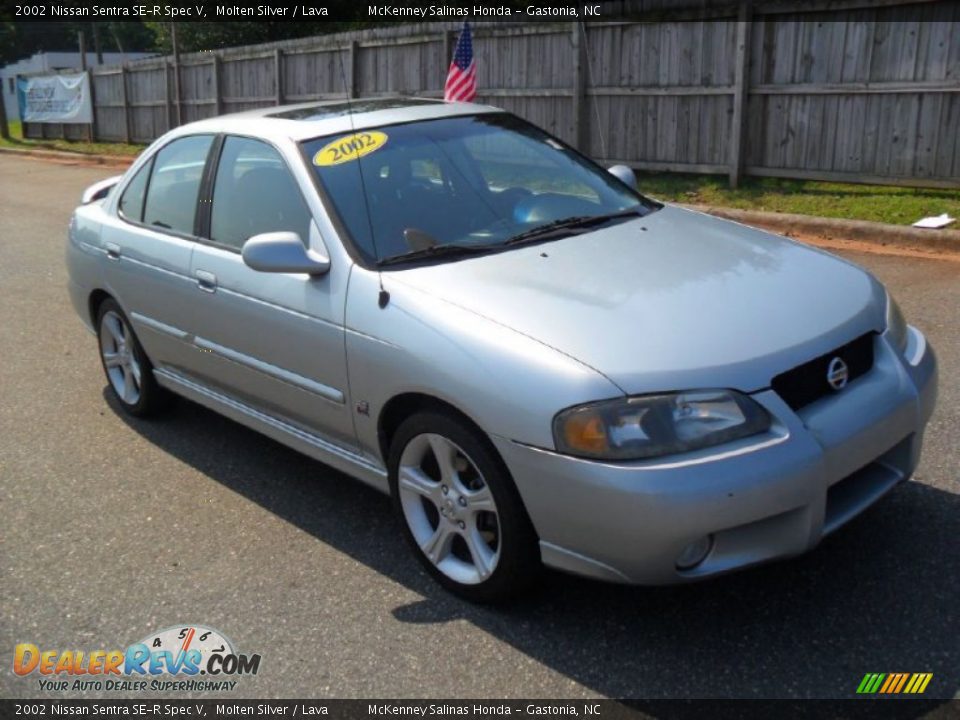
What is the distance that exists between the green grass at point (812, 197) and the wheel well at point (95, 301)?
6.72 m

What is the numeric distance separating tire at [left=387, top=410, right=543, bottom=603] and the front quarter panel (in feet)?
0.40

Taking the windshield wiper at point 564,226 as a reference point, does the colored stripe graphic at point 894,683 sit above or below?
below

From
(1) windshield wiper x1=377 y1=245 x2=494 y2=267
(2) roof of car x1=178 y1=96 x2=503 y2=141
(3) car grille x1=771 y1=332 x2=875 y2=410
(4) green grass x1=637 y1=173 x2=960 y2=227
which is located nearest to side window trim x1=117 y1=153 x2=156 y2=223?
(2) roof of car x1=178 y1=96 x2=503 y2=141

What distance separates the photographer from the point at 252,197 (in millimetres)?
4328

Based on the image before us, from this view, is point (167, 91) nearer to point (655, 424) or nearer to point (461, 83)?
point (461, 83)

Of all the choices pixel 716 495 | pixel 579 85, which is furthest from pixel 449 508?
pixel 579 85

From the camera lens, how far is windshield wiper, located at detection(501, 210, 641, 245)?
3898mm

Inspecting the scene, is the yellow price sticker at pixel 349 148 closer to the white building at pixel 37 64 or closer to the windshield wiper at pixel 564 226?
the windshield wiper at pixel 564 226

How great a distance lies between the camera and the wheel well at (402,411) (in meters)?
3.24

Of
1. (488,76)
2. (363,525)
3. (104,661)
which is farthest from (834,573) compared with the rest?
(488,76)

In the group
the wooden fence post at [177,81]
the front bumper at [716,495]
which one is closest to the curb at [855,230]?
the front bumper at [716,495]

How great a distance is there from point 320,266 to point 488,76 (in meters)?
11.0

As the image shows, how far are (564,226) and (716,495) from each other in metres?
1.59

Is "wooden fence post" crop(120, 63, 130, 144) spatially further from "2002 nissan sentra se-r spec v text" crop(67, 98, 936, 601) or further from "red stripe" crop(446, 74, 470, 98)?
"2002 nissan sentra se-r spec v text" crop(67, 98, 936, 601)
